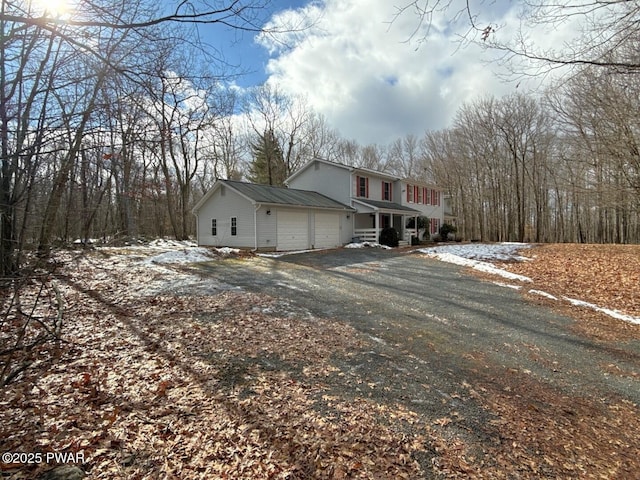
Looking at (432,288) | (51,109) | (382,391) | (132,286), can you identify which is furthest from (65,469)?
(432,288)

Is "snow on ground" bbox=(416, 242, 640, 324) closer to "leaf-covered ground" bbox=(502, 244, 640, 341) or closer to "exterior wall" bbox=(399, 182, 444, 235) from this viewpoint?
"leaf-covered ground" bbox=(502, 244, 640, 341)

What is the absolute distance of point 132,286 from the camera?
25.7ft

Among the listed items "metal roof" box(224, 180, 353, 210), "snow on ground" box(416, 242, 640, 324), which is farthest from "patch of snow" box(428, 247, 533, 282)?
"metal roof" box(224, 180, 353, 210)

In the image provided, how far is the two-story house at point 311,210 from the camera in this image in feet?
54.5

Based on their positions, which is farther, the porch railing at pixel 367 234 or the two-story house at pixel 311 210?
the porch railing at pixel 367 234

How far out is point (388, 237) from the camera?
68.5 ft

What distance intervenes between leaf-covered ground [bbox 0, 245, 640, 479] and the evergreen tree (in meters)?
28.5

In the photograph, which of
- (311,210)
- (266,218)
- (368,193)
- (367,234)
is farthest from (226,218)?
(368,193)

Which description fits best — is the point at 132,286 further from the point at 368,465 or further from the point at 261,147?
the point at 261,147

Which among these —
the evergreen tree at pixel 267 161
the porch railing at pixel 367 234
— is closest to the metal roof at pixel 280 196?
the porch railing at pixel 367 234

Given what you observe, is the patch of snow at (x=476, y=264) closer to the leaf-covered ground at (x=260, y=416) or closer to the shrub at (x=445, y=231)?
the leaf-covered ground at (x=260, y=416)

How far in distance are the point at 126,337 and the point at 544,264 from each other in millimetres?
13434

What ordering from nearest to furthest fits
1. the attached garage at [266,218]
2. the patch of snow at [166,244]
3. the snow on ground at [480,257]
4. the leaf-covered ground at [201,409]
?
the leaf-covered ground at [201,409] → the snow on ground at [480,257] → the attached garage at [266,218] → the patch of snow at [166,244]

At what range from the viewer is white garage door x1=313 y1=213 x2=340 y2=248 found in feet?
61.7
